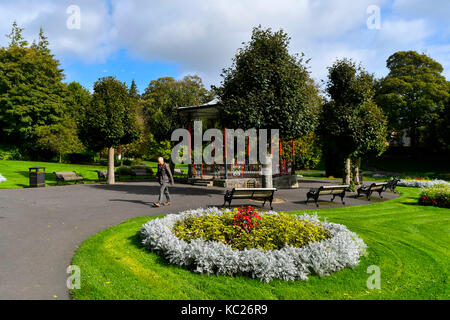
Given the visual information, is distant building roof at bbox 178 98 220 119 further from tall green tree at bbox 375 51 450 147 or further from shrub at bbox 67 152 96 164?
tall green tree at bbox 375 51 450 147

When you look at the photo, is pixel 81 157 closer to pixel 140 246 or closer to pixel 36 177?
pixel 36 177

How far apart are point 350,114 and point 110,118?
45.9 ft

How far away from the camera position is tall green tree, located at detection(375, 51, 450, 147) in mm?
37625

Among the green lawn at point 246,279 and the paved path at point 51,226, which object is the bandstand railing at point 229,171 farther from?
the green lawn at point 246,279

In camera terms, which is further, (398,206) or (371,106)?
(371,106)

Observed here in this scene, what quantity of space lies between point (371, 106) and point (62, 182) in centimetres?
2037

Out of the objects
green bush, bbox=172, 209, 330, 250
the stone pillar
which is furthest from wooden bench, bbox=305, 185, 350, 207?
green bush, bbox=172, 209, 330, 250

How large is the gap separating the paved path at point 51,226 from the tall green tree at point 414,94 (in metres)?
31.6

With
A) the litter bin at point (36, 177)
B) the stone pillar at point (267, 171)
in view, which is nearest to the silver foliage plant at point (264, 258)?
the stone pillar at point (267, 171)

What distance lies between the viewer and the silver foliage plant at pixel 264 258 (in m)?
4.73

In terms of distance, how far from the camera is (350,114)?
15391 millimetres

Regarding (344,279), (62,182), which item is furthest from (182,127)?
(344,279)

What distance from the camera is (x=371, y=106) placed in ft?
52.3
